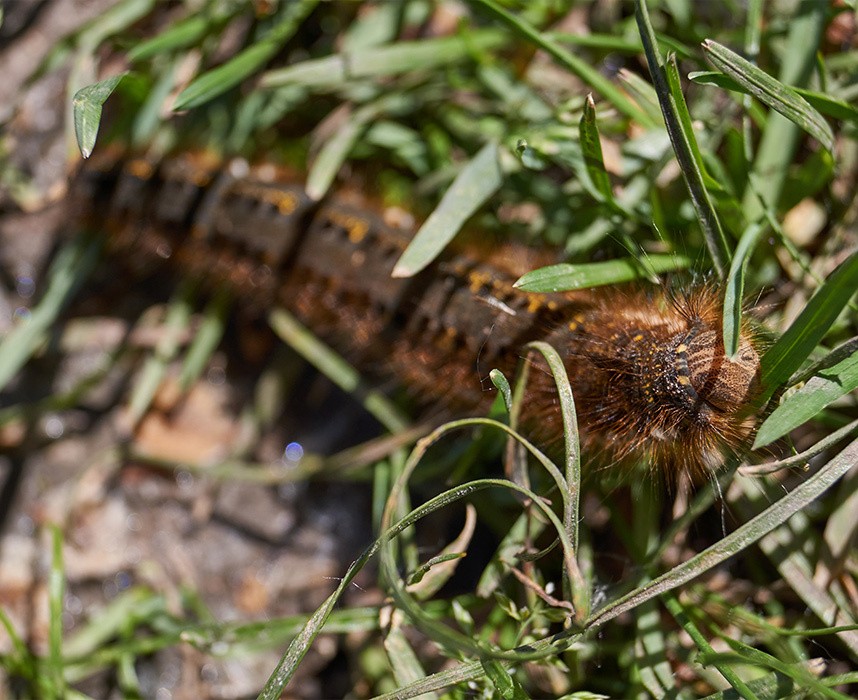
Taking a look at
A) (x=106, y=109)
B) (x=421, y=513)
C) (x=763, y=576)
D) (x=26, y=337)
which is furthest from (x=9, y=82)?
(x=763, y=576)

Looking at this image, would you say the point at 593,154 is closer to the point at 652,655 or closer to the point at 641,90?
the point at 641,90

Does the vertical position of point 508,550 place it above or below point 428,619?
below

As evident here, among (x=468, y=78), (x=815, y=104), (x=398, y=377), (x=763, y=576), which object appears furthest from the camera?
(x=468, y=78)

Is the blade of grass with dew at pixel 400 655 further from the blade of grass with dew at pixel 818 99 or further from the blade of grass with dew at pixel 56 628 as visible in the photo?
the blade of grass with dew at pixel 818 99

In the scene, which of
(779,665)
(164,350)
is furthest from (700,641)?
(164,350)

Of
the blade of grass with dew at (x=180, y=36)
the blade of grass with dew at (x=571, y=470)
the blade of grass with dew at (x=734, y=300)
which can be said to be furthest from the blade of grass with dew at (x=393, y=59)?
the blade of grass with dew at (x=571, y=470)

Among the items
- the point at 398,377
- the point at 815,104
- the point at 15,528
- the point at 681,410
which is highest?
the point at 815,104

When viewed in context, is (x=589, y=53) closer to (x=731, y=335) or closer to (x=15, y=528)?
(x=731, y=335)
